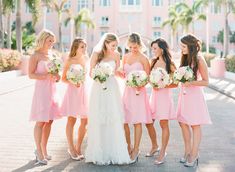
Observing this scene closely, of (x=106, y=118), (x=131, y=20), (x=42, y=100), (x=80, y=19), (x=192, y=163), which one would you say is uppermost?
(x=131, y=20)

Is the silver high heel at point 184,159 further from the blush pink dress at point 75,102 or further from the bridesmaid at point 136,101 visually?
the blush pink dress at point 75,102

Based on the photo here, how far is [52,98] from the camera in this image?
23.2ft

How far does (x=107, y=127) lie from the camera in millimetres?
6902

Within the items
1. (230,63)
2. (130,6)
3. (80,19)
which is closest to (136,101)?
(230,63)

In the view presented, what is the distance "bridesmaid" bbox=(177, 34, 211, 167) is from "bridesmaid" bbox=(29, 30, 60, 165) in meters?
1.97

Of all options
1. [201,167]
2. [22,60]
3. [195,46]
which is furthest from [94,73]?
[22,60]

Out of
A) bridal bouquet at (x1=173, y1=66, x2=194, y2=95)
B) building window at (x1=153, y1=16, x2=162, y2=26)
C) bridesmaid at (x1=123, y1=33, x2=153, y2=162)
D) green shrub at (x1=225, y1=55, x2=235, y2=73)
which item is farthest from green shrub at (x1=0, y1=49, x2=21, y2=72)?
building window at (x1=153, y1=16, x2=162, y2=26)

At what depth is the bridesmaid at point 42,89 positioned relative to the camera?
22.6 ft

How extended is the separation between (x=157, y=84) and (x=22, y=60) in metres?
25.4

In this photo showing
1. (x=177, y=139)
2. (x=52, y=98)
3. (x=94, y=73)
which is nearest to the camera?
(x=94, y=73)

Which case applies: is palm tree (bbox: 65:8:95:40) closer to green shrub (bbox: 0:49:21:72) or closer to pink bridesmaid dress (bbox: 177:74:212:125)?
green shrub (bbox: 0:49:21:72)

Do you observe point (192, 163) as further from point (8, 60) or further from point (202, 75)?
point (8, 60)

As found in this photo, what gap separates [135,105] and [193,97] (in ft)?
2.95

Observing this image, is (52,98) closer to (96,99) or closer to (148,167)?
(96,99)
